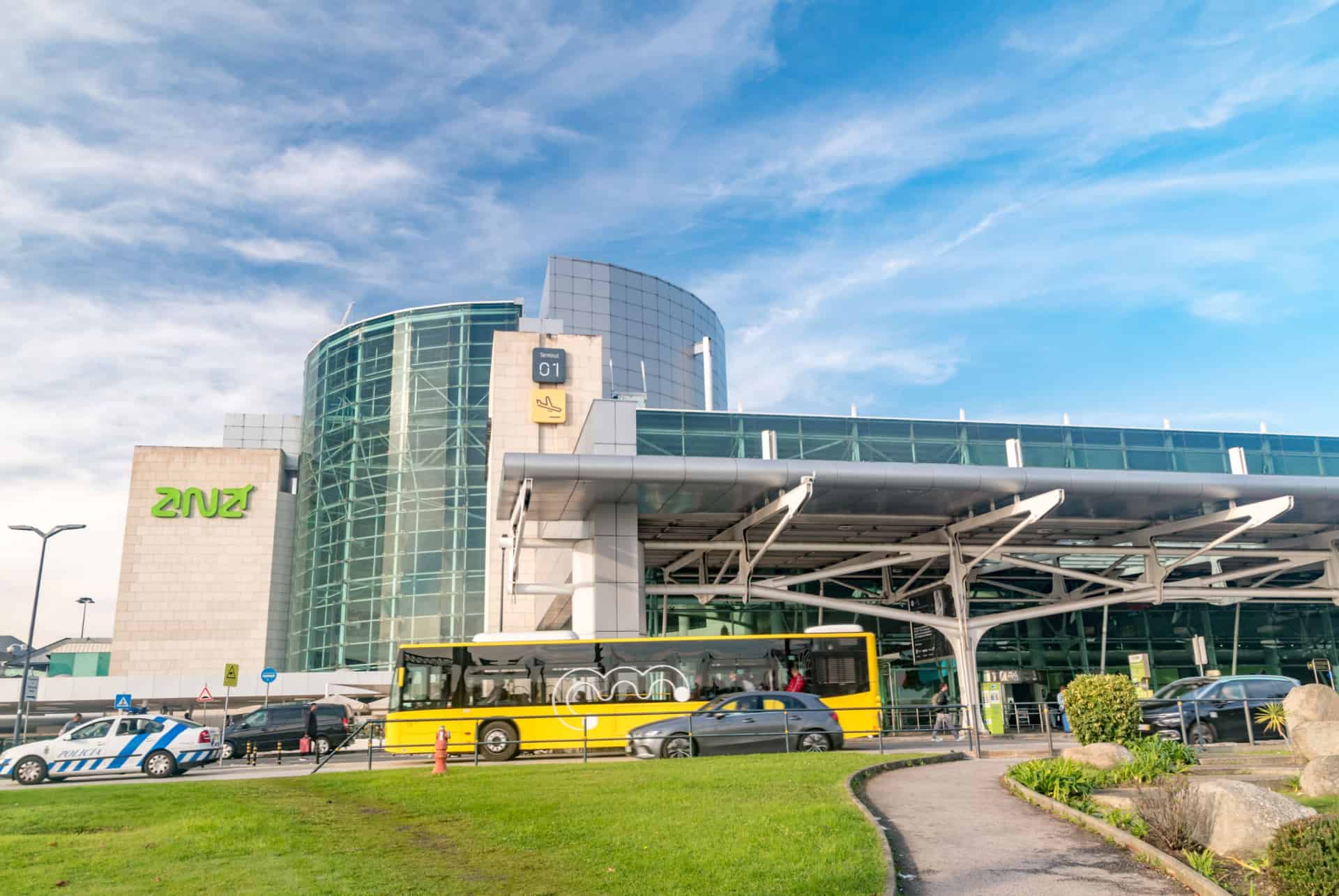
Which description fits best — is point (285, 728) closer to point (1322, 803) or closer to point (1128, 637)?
point (1322, 803)

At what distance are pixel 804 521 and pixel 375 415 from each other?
4178cm

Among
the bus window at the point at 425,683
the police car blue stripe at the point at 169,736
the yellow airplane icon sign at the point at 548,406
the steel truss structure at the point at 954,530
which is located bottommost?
the police car blue stripe at the point at 169,736

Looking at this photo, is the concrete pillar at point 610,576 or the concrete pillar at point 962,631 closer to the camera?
the concrete pillar at point 610,576

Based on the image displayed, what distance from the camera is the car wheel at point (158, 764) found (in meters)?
22.6

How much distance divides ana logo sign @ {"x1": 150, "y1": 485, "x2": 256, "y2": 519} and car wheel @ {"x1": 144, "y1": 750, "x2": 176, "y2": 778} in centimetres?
5545

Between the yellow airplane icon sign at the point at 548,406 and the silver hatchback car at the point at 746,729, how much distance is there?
37.3 m

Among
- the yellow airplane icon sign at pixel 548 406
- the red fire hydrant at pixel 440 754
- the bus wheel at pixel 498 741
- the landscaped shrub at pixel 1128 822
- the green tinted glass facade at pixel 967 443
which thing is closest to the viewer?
the landscaped shrub at pixel 1128 822

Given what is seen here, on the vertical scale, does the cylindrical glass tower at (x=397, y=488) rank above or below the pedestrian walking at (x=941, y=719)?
above

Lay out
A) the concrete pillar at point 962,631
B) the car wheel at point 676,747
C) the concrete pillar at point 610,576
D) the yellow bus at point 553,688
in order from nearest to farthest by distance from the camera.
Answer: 1. the car wheel at point 676,747
2. the yellow bus at point 553,688
3. the concrete pillar at point 610,576
4. the concrete pillar at point 962,631

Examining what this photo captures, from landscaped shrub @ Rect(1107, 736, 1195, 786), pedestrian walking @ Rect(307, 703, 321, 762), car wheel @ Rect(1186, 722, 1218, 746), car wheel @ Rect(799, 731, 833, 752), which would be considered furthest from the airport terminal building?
landscaped shrub @ Rect(1107, 736, 1195, 786)

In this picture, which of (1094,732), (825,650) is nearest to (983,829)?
(1094,732)

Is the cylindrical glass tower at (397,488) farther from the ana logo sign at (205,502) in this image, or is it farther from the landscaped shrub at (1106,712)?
the landscaped shrub at (1106,712)

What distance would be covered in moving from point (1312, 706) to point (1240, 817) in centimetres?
954

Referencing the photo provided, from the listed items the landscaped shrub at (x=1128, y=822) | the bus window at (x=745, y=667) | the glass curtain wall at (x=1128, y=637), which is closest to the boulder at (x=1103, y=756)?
the landscaped shrub at (x=1128, y=822)
